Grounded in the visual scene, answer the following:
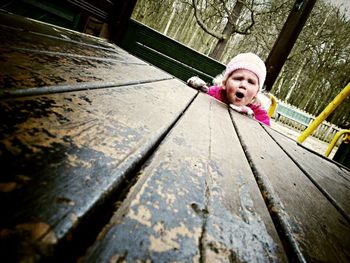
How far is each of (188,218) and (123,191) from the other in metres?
0.10

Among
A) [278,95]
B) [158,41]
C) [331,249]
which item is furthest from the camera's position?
[278,95]

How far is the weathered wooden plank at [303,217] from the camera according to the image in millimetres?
391

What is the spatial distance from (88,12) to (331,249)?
2609 mm

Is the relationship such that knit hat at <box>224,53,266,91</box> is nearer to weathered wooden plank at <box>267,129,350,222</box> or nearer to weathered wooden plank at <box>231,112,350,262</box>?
weathered wooden plank at <box>267,129,350,222</box>

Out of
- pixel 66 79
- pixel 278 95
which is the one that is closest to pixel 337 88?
pixel 278 95


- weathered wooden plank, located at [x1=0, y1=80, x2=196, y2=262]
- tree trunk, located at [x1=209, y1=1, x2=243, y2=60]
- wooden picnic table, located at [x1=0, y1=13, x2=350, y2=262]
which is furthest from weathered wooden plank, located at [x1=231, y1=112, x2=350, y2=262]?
tree trunk, located at [x1=209, y1=1, x2=243, y2=60]

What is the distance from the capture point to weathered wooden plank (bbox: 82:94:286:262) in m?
0.25

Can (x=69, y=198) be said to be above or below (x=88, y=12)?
below

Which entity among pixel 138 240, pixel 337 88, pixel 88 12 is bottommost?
pixel 138 240

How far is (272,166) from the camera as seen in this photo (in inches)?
31.6

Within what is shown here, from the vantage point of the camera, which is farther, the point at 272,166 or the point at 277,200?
the point at 272,166

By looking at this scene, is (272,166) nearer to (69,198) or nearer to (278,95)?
(69,198)

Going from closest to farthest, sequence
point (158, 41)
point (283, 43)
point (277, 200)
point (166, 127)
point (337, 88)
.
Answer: point (277, 200), point (166, 127), point (283, 43), point (158, 41), point (337, 88)

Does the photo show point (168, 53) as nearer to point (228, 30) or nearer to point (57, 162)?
point (57, 162)
